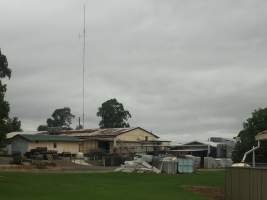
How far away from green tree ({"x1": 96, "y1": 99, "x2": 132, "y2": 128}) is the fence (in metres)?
113

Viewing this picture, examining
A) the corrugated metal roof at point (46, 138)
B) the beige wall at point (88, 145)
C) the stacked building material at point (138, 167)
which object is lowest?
the stacked building material at point (138, 167)

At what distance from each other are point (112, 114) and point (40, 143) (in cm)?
5430

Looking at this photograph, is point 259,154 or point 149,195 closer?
point 149,195

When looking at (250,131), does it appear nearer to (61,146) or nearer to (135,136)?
(61,146)

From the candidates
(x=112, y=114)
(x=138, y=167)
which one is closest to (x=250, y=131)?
(x=138, y=167)

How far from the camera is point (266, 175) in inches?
830

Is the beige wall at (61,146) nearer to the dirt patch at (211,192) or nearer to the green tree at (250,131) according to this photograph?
the green tree at (250,131)

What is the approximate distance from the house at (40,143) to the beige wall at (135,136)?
10.1 m

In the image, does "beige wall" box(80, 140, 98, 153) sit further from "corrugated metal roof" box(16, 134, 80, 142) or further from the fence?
the fence

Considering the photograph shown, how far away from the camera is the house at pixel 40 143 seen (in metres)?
87.6

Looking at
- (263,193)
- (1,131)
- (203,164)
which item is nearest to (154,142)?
(203,164)

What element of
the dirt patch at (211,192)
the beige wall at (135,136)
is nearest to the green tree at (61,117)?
the beige wall at (135,136)

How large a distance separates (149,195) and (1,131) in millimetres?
9034

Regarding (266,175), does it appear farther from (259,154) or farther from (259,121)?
(259,121)
